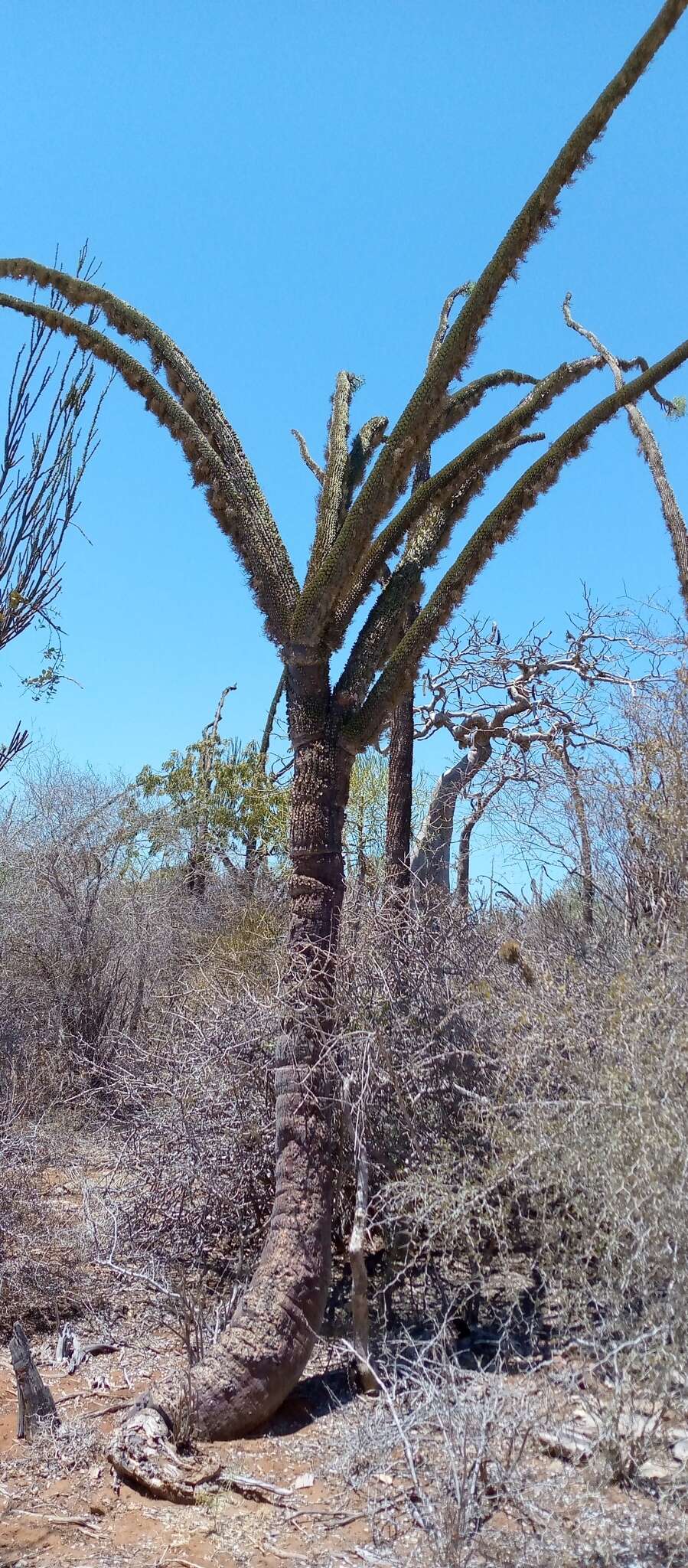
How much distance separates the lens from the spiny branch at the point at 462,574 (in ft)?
21.1

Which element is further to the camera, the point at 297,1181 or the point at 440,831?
the point at 440,831

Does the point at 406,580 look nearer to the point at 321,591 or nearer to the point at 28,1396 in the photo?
the point at 321,591

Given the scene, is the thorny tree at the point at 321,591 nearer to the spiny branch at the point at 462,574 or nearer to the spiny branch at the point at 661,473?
the spiny branch at the point at 462,574

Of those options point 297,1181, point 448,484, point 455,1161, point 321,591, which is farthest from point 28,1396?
point 448,484

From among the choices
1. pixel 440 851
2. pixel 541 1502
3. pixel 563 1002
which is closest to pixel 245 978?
pixel 563 1002

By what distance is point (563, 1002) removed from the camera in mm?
6020

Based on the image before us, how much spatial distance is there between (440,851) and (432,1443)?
28.2ft

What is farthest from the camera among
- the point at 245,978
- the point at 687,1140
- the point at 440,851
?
the point at 440,851

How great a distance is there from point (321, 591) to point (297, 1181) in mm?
3076

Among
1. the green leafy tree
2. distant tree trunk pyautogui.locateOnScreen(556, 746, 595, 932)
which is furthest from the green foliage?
distant tree trunk pyautogui.locateOnScreen(556, 746, 595, 932)

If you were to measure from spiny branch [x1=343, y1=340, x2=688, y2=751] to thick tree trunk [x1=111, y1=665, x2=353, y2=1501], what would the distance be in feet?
0.79

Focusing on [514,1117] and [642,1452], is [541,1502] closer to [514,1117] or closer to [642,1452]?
[642,1452]

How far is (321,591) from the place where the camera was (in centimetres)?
641

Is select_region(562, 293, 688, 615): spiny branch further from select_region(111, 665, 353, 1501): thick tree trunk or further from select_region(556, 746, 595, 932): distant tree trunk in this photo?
select_region(111, 665, 353, 1501): thick tree trunk
